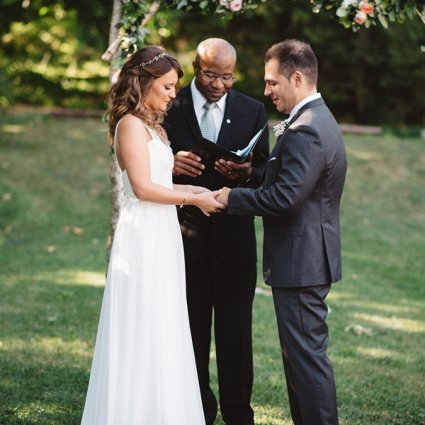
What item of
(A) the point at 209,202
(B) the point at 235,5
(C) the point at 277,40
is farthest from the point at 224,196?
(C) the point at 277,40

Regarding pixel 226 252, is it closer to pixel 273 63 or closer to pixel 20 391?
pixel 273 63

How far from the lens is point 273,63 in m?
3.57

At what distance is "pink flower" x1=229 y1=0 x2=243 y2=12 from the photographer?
180 inches

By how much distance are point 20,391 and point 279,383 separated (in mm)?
1857

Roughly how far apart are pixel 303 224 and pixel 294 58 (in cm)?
83

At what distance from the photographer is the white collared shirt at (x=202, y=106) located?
424 centimetres

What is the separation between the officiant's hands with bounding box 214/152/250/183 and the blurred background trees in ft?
36.6

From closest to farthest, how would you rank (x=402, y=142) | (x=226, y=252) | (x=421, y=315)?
1. (x=226, y=252)
2. (x=421, y=315)
3. (x=402, y=142)

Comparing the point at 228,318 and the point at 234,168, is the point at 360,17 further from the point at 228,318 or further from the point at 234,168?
the point at 228,318

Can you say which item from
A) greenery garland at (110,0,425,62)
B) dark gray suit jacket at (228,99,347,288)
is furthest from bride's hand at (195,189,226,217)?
greenery garland at (110,0,425,62)

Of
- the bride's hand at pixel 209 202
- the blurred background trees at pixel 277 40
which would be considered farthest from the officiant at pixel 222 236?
the blurred background trees at pixel 277 40

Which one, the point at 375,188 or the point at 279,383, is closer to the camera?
the point at 279,383

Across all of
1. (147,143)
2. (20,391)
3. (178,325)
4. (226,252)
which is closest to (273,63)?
(147,143)

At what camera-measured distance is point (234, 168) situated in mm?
4031
